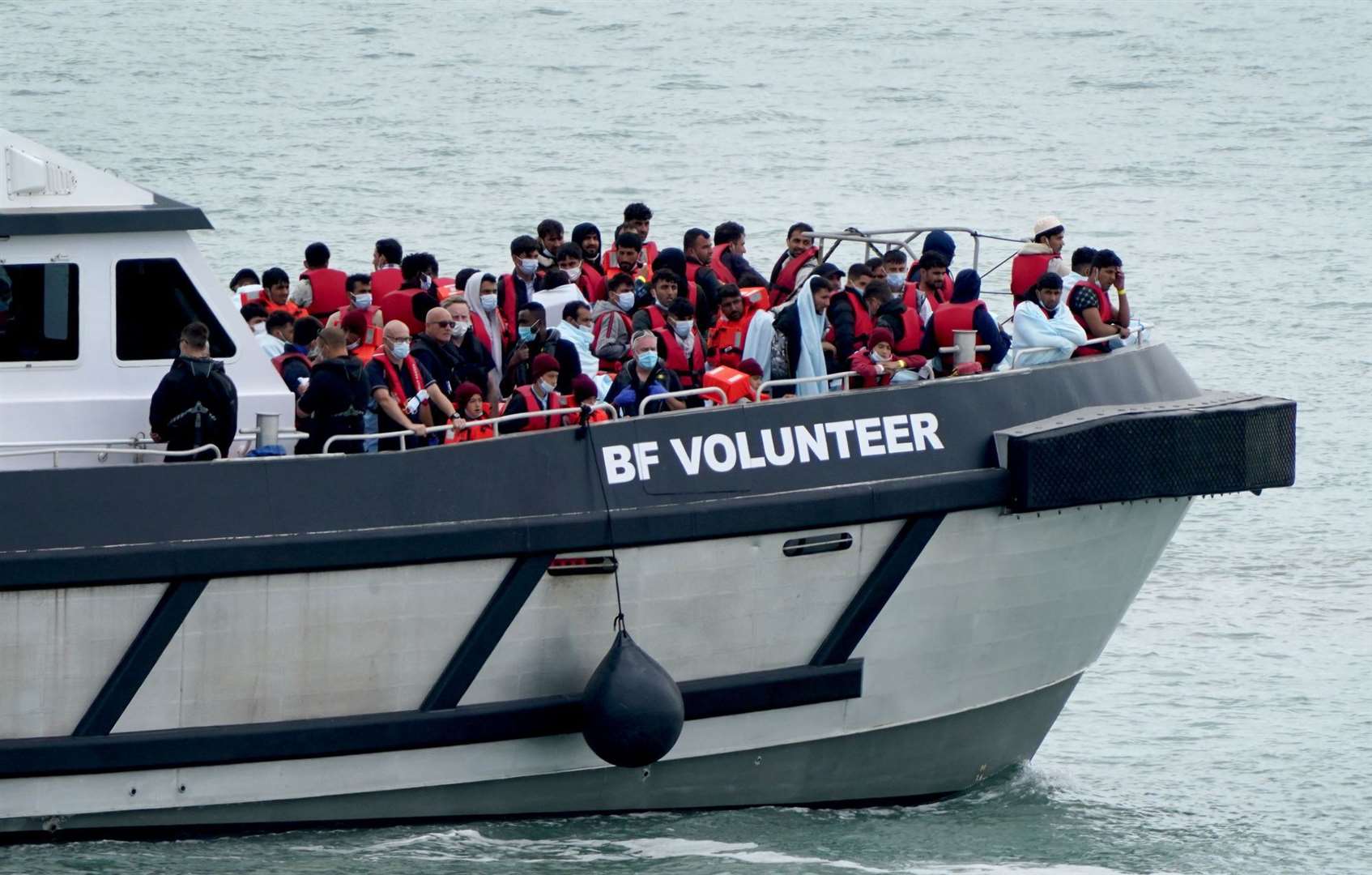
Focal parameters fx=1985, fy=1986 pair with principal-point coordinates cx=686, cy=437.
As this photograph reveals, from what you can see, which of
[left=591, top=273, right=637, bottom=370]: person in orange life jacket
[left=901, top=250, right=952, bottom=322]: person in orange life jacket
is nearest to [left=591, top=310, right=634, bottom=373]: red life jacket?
[left=591, top=273, right=637, bottom=370]: person in orange life jacket

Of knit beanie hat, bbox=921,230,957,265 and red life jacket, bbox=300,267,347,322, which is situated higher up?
knit beanie hat, bbox=921,230,957,265

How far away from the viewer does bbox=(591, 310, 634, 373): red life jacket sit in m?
9.14

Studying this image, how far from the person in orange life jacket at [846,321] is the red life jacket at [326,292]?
2833 millimetres

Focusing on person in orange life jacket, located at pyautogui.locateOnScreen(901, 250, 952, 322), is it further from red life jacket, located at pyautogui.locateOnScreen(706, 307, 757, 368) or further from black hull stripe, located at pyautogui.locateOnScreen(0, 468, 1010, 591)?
black hull stripe, located at pyautogui.locateOnScreen(0, 468, 1010, 591)

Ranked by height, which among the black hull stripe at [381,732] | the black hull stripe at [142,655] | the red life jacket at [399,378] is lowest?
the black hull stripe at [381,732]

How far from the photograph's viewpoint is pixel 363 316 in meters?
8.30

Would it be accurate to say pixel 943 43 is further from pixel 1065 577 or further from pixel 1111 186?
pixel 1065 577

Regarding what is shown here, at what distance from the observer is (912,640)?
8.39 meters

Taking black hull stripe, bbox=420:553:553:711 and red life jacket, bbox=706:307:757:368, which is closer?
black hull stripe, bbox=420:553:553:711

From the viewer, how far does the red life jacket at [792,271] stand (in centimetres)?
1020

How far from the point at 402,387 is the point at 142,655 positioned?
1491 mm

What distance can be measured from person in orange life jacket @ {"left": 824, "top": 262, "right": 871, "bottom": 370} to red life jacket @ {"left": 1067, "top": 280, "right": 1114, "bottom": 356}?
0.94 meters

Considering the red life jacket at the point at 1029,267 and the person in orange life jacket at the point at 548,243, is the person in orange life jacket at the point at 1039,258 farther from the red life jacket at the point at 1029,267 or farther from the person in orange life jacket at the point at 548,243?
the person in orange life jacket at the point at 548,243

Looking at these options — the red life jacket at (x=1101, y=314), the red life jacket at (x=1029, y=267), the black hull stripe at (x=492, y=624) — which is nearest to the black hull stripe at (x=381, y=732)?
the black hull stripe at (x=492, y=624)
